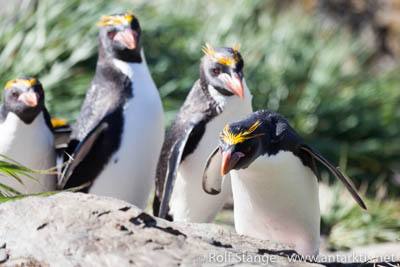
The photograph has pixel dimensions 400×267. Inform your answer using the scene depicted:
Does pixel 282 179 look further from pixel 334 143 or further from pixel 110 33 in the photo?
pixel 334 143

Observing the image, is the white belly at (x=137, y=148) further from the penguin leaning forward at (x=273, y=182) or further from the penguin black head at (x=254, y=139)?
the penguin black head at (x=254, y=139)

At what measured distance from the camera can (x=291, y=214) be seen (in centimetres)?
339

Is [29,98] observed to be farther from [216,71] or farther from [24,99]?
[216,71]

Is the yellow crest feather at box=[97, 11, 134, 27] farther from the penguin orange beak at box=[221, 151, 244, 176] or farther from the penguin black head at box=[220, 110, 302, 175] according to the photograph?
the penguin orange beak at box=[221, 151, 244, 176]

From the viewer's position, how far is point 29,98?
13.6ft

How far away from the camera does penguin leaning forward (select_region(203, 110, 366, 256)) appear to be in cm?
321

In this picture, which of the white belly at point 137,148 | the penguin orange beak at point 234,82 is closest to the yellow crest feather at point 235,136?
the penguin orange beak at point 234,82

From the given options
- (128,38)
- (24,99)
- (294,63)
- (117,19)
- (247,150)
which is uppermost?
(294,63)

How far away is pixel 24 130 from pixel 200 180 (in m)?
1.07

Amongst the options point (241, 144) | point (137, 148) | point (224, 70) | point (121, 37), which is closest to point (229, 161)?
point (241, 144)

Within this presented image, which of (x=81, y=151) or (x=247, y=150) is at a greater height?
(x=247, y=150)

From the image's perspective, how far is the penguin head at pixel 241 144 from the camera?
304 centimetres

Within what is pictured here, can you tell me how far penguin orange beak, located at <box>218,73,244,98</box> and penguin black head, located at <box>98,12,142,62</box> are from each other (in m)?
0.70

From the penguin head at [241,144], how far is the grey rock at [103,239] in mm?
345
